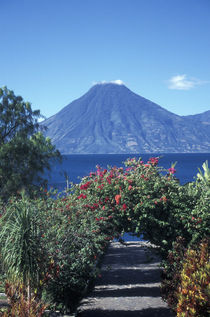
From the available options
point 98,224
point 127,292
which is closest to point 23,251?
point 98,224

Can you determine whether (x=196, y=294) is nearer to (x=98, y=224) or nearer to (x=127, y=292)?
(x=98, y=224)

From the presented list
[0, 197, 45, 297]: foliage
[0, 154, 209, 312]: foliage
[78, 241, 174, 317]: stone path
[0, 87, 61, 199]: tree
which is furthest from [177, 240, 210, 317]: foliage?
[0, 87, 61, 199]: tree

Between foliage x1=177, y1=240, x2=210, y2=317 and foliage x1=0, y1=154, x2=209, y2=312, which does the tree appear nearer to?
foliage x1=0, y1=154, x2=209, y2=312

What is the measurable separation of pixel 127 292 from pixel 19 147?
30.8 ft

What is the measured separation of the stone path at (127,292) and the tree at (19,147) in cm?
571

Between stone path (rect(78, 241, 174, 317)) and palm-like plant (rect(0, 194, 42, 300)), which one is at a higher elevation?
palm-like plant (rect(0, 194, 42, 300))

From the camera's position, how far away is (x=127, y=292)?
11648mm

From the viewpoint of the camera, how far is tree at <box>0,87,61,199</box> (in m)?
17.9

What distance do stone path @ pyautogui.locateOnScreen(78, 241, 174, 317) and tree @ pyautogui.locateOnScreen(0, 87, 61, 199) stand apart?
571cm

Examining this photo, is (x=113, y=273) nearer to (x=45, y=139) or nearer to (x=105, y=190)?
(x=105, y=190)

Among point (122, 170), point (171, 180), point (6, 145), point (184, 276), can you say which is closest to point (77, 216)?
point (122, 170)

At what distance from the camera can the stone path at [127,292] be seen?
9.78 meters

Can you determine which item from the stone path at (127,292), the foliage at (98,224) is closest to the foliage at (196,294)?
the foliage at (98,224)

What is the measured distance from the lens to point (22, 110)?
779 inches
